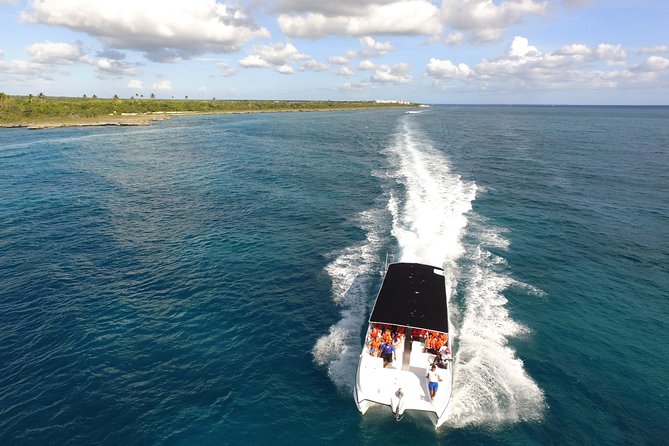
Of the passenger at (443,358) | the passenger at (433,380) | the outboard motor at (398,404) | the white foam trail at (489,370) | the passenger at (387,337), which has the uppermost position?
the passenger at (387,337)

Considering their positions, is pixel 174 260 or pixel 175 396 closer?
pixel 175 396

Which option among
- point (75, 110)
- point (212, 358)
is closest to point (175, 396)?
point (212, 358)

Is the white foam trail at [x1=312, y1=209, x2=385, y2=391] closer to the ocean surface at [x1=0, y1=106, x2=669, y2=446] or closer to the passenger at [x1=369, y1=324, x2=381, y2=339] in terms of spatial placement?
the ocean surface at [x1=0, y1=106, x2=669, y2=446]

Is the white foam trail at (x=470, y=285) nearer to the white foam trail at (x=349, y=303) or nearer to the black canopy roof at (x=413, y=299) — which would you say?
the black canopy roof at (x=413, y=299)

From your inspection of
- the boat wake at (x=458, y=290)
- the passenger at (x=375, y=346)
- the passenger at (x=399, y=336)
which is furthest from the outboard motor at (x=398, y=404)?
the passenger at (x=399, y=336)

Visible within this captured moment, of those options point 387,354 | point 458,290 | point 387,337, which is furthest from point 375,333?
point 458,290

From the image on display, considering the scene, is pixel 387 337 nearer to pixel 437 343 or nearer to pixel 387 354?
pixel 387 354

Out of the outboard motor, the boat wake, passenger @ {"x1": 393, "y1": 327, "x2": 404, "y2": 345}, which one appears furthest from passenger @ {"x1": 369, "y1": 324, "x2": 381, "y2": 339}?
the outboard motor

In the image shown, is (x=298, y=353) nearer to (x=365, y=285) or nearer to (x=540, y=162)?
(x=365, y=285)
